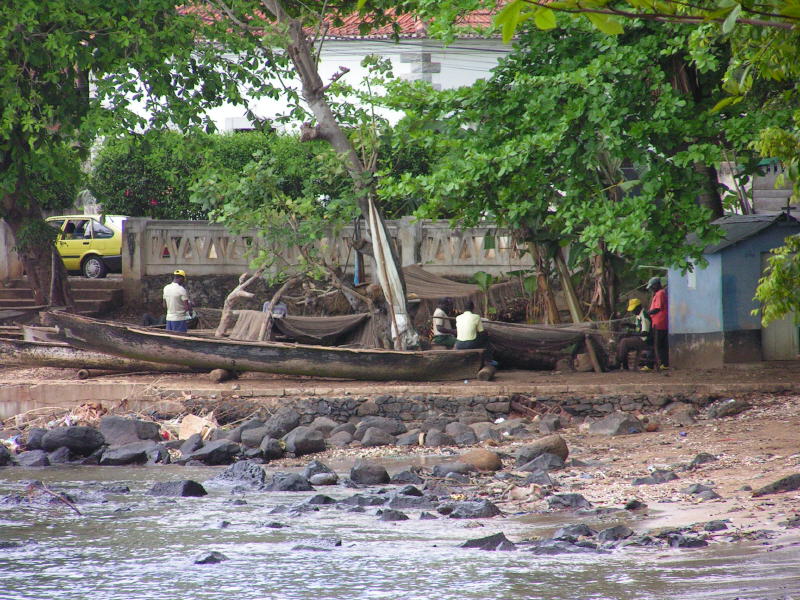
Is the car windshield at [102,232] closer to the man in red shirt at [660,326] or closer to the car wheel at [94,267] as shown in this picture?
the car wheel at [94,267]

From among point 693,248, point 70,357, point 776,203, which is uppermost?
point 776,203

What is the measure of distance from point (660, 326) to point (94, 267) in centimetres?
1300

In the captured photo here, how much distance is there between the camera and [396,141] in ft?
47.5

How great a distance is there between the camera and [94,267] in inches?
886

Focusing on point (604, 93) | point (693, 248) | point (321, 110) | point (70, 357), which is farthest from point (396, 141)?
point (70, 357)

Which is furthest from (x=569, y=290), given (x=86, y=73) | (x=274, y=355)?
(x=86, y=73)

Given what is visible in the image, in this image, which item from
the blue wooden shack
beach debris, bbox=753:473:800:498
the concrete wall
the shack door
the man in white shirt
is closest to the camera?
beach debris, bbox=753:473:800:498

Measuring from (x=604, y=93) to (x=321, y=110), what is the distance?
5.26m

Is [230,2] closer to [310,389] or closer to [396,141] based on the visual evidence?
[396,141]

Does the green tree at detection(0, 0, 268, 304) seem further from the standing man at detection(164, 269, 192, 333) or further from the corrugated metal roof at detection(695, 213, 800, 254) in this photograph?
the corrugated metal roof at detection(695, 213, 800, 254)

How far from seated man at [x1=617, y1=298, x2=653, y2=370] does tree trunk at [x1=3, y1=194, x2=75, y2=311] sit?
10421 millimetres

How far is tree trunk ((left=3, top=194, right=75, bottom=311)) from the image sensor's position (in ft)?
63.5

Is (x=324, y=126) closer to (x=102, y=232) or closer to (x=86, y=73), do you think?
(x=86, y=73)

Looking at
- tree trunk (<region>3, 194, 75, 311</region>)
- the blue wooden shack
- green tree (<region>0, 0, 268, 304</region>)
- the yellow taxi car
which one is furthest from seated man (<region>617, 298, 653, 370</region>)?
the yellow taxi car
